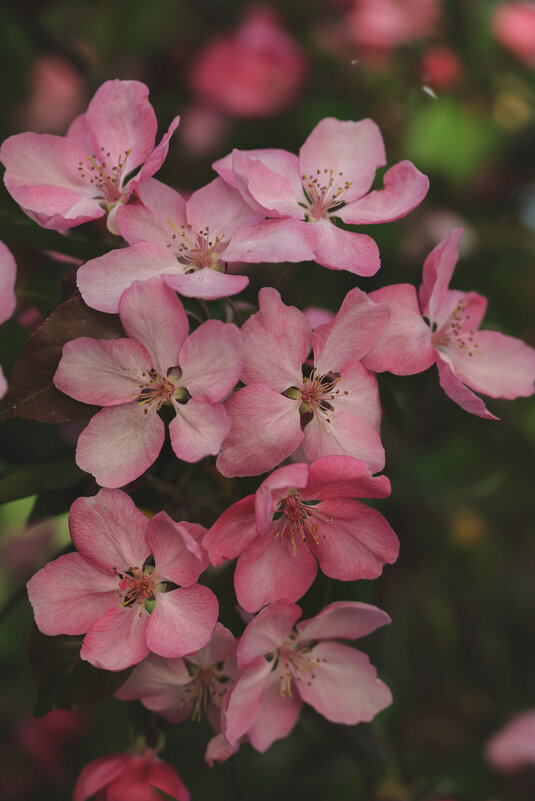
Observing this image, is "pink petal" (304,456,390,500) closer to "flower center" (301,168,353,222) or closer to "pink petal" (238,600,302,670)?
"pink petal" (238,600,302,670)

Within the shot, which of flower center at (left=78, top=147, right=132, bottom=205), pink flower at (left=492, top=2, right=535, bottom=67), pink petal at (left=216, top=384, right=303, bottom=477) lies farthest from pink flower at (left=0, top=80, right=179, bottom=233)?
pink flower at (left=492, top=2, right=535, bottom=67)

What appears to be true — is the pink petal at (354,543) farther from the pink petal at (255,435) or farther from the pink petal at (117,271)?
the pink petal at (117,271)

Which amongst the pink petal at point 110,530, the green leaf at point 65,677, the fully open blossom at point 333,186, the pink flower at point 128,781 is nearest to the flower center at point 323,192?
the fully open blossom at point 333,186

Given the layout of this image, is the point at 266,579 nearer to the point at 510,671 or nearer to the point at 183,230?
the point at 183,230

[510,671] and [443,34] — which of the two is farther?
[443,34]

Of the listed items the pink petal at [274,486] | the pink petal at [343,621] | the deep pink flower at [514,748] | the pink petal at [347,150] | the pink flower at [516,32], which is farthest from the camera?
the pink flower at [516,32]

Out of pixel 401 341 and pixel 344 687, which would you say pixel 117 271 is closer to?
pixel 401 341

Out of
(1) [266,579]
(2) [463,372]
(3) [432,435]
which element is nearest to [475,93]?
(3) [432,435]
